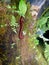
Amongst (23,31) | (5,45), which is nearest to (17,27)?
(23,31)

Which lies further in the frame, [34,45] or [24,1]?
[34,45]

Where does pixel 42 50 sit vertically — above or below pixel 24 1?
below

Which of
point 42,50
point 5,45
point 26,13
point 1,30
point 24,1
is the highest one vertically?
point 24,1

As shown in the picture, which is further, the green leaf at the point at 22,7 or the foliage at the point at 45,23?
the foliage at the point at 45,23

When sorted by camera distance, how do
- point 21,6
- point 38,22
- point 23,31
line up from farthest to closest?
point 38,22 < point 23,31 < point 21,6

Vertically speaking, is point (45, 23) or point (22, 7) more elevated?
point (22, 7)

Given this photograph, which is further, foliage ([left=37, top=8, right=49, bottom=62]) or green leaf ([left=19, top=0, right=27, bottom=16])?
foliage ([left=37, top=8, right=49, bottom=62])

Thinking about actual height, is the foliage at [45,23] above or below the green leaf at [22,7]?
below

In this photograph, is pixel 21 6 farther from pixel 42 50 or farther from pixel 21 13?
Answer: pixel 42 50

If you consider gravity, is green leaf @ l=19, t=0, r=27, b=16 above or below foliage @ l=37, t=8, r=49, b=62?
above

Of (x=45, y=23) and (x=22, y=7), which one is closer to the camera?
(x=22, y=7)

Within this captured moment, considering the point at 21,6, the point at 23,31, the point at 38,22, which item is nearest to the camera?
the point at 21,6
